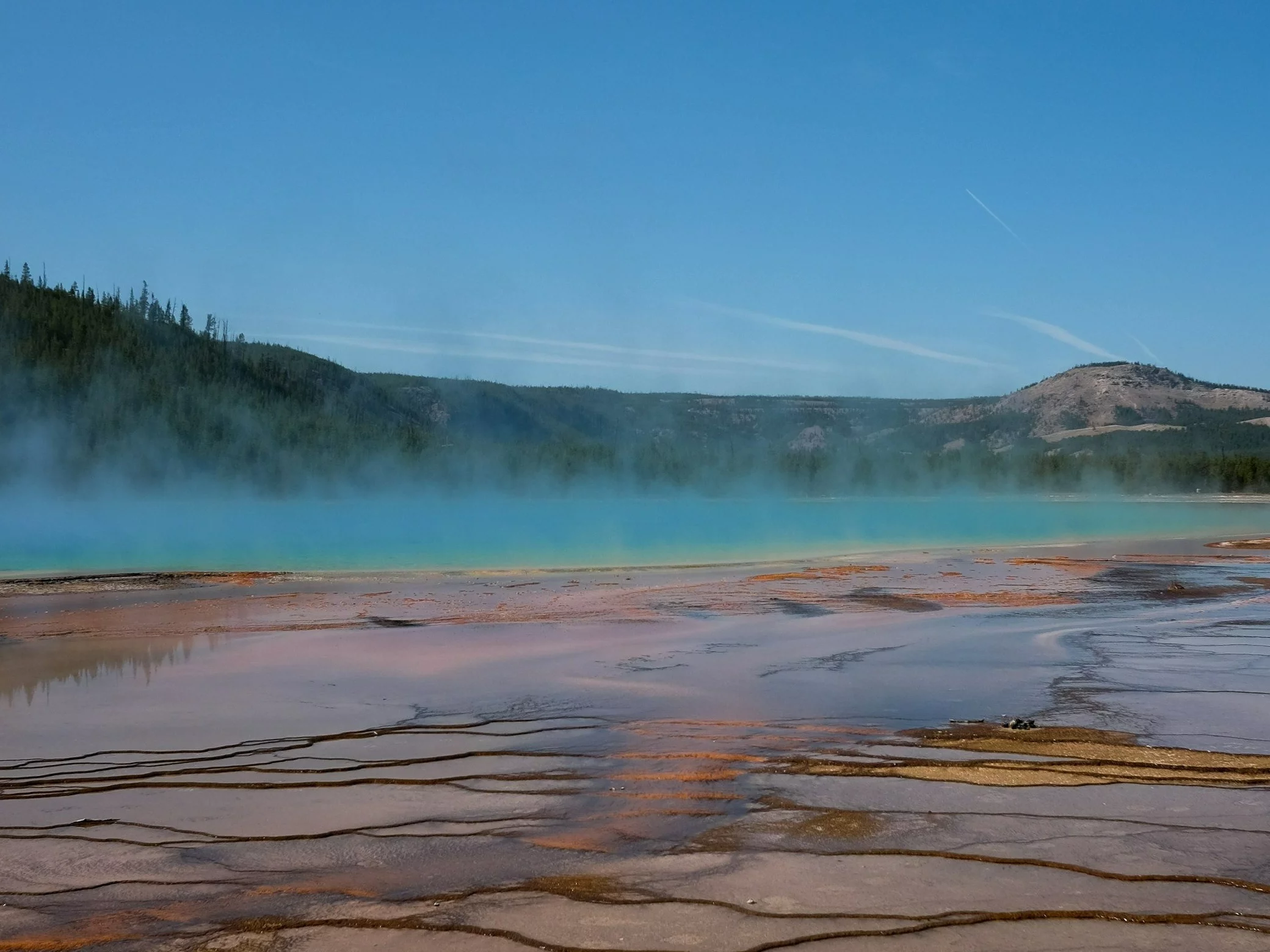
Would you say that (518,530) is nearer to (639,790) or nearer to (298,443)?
(639,790)

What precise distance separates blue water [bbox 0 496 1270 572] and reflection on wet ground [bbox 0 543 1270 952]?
17271mm

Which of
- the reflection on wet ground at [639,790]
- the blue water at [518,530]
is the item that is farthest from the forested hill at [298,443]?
the reflection on wet ground at [639,790]

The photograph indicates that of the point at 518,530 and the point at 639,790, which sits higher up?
the point at 639,790

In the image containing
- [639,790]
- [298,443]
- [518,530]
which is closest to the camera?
[639,790]

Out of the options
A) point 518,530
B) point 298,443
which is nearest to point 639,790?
point 518,530

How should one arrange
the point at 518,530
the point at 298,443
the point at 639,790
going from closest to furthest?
the point at 639,790 < the point at 518,530 < the point at 298,443

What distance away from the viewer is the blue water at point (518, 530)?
3281 centimetres

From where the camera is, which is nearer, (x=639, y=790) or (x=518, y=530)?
(x=639, y=790)

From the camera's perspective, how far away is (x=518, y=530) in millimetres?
51250

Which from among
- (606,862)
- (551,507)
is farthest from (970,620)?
(551,507)

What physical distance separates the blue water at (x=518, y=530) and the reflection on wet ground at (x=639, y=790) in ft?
56.7

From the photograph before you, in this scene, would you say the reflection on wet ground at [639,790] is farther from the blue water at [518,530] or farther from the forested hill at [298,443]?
the forested hill at [298,443]

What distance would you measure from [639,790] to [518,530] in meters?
44.5

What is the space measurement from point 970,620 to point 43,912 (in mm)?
14316
